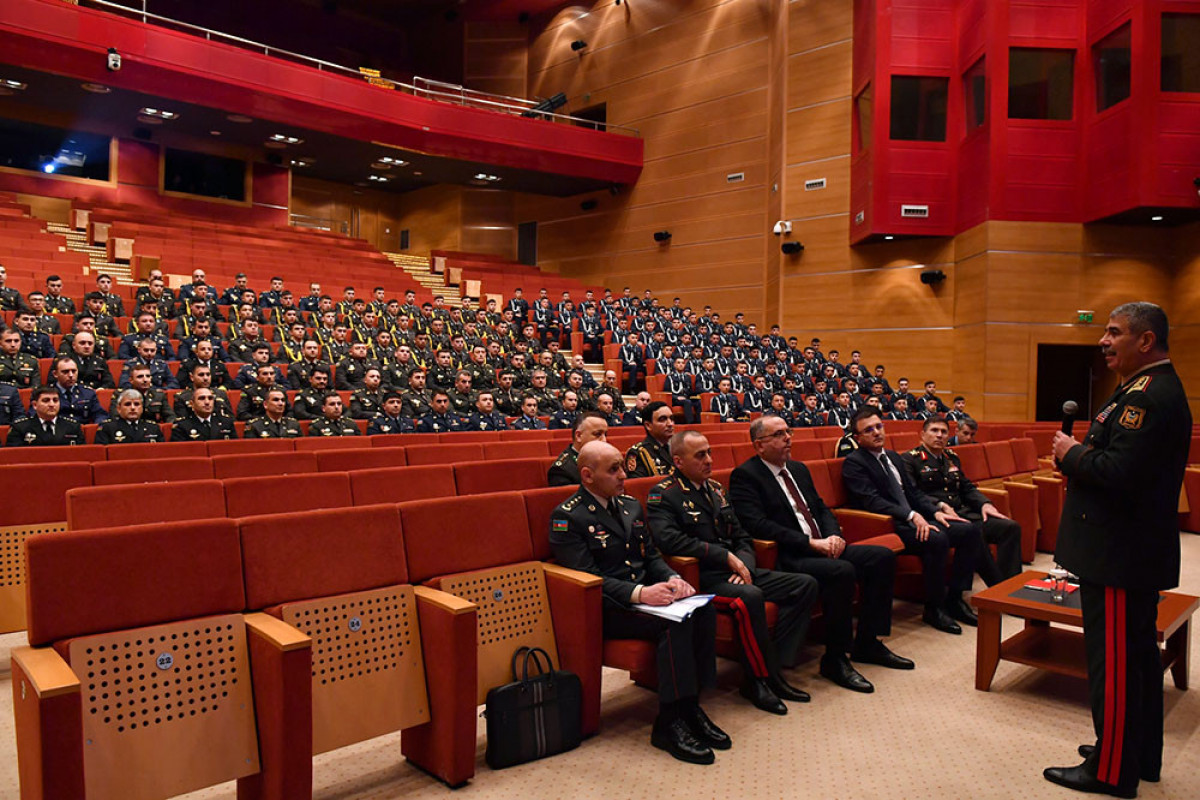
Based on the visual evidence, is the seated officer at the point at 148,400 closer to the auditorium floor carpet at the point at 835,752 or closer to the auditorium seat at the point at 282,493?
the auditorium floor carpet at the point at 835,752

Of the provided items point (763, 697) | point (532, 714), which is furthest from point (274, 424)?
point (763, 697)

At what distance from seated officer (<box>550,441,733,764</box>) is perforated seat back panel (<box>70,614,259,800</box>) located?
980 mm

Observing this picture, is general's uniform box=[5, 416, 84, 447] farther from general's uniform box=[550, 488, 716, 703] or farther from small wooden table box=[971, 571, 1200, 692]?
small wooden table box=[971, 571, 1200, 692]

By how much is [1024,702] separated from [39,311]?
743cm

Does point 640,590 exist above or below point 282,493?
below

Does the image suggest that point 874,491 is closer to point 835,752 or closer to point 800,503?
point 800,503

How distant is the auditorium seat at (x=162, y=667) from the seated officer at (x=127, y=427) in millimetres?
3144

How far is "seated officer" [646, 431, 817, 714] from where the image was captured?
103 inches

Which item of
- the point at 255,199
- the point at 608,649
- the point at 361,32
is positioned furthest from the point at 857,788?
the point at 361,32

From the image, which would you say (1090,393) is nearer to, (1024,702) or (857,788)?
(1024,702)

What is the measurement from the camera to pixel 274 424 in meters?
5.39

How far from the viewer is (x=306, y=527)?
6.95ft

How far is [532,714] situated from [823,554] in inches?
53.2

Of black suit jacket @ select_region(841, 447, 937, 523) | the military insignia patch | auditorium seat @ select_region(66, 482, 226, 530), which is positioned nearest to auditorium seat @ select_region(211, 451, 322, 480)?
auditorium seat @ select_region(66, 482, 226, 530)
